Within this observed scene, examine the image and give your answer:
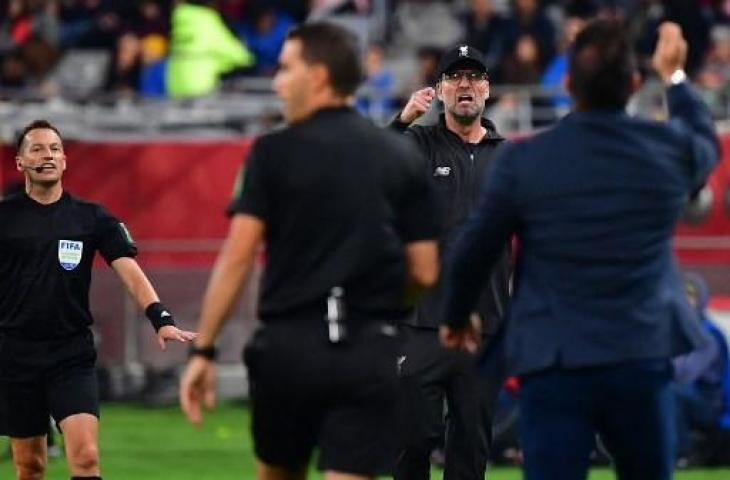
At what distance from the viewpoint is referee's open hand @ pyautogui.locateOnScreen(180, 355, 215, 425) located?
283 inches

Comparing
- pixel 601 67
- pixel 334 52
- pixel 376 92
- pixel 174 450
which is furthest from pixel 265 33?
pixel 601 67

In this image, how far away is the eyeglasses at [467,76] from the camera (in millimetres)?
10664

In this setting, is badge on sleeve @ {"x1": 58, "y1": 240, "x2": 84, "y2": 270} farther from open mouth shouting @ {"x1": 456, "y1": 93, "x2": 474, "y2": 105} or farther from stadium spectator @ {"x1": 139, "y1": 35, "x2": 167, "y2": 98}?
stadium spectator @ {"x1": 139, "y1": 35, "x2": 167, "y2": 98}

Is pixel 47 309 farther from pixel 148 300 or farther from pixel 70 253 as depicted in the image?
pixel 148 300

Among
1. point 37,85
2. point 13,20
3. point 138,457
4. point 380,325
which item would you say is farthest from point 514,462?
point 13,20

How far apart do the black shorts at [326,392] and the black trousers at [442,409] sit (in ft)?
9.67

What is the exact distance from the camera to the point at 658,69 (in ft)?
24.1

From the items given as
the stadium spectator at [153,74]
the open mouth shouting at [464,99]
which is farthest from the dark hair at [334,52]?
the stadium spectator at [153,74]

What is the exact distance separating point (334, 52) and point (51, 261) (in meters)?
3.46

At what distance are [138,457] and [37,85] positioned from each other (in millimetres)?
7898

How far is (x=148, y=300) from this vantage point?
33.8ft

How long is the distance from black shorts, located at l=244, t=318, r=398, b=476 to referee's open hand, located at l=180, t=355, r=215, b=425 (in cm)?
16

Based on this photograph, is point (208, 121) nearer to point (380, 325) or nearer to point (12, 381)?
point (12, 381)

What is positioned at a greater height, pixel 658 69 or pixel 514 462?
pixel 658 69
